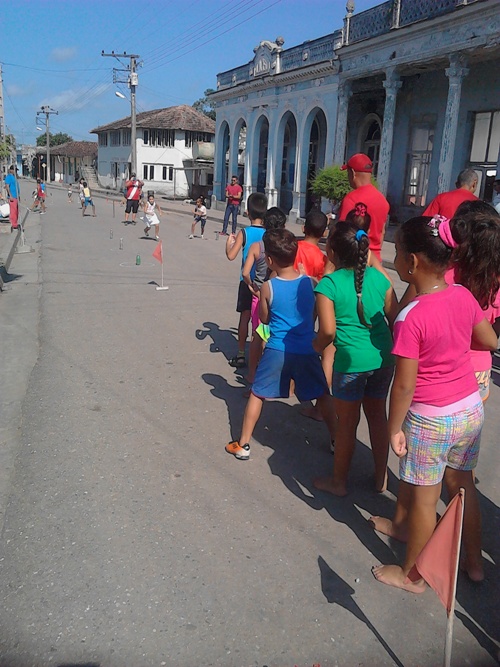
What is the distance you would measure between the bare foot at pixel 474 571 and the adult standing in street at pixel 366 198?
2673 mm

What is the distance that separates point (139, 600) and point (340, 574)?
1.02 m

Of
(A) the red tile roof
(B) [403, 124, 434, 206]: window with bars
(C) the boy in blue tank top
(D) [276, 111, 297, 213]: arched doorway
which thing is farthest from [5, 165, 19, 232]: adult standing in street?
(A) the red tile roof

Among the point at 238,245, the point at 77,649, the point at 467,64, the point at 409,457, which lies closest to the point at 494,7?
the point at 467,64

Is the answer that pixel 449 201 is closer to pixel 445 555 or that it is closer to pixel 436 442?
pixel 436 442

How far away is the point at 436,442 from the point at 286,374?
1502 millimetres

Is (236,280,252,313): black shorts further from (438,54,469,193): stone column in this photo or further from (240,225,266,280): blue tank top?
(438,54,469,193): stone column

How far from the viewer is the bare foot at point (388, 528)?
3.39 metres

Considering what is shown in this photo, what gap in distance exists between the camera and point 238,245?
5.72 m

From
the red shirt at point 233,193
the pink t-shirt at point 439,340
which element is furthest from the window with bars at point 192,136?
the pink t-shirt at point 439,340

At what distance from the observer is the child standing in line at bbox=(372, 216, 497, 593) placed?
2654mm

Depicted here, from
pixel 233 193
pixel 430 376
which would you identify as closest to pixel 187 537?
pixel 430 376

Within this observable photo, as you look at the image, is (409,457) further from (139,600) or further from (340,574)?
(139,600)

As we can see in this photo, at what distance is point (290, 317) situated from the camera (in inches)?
163

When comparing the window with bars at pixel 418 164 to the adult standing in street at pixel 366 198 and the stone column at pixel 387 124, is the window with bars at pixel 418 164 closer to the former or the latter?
the stone column at pixel 387 124
